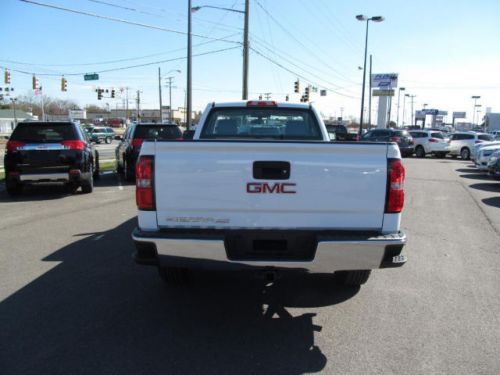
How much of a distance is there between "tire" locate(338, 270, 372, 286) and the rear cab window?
1.77m

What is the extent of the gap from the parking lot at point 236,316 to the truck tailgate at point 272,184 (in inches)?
24.9

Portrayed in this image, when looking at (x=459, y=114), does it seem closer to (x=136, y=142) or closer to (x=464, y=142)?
(x=464, y=142)

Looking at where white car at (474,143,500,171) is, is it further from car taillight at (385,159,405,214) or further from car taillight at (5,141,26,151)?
car taillight at (385,159,405,214)

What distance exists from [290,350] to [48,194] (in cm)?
956

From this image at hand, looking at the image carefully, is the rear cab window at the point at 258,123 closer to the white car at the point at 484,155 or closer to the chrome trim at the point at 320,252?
the chrome trim at the point at 320,252

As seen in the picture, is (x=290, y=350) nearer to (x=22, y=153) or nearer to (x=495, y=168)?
(x=22, y=153)

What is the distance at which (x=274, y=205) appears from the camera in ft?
11.6

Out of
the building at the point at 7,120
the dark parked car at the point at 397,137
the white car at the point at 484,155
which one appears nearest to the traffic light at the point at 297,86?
Result: the dark parked car at the point at 397,137

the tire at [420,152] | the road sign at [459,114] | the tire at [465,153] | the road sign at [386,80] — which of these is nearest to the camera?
the tire at [465,153]

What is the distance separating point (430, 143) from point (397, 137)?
228cm

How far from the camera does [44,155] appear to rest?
33.7 feet

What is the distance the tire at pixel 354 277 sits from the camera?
4668mm

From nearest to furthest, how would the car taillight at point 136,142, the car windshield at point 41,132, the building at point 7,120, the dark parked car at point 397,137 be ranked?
the car windshield at point 41,132, the car taillight at point 136,142, the dark parked car at point 397,137, the building at point 7,120

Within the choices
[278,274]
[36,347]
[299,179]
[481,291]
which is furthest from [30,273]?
[481,291]
